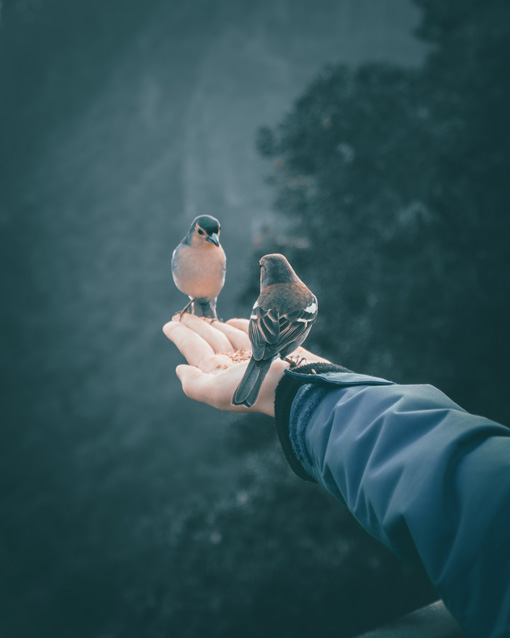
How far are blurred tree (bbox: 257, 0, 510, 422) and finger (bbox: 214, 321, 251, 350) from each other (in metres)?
2.79

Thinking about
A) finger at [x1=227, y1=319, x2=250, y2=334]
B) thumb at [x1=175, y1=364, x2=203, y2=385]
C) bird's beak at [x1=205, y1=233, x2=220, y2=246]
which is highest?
bird's beak at [x1=205, y1=233, x2=220, y2=246]

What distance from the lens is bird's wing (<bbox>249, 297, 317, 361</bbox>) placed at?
2168 millimetres

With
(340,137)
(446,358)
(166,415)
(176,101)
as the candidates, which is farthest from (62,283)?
(446,358)

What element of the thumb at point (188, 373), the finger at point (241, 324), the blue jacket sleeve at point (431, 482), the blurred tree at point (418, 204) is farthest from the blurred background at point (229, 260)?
the blue jacket sleeve at point (431, 482)

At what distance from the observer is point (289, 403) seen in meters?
1.85

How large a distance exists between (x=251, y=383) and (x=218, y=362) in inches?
21.1

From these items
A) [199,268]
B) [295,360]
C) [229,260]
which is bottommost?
[295,360]

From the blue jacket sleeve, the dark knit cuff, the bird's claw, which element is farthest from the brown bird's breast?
the blue jacket sleeve

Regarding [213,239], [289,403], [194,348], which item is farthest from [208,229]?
[289,403]

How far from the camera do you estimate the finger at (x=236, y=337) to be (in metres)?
2.93

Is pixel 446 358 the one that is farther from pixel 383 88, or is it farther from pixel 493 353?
pixel 383 88

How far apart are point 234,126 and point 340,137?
669cm

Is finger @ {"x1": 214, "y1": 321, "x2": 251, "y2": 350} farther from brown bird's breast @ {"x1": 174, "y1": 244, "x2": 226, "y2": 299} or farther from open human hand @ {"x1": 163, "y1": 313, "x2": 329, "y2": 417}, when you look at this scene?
brown bird's breast @ {"x1": 174, "y1": 244, "x2": 226, "y2": 299}

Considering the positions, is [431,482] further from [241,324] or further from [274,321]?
[241,324]
